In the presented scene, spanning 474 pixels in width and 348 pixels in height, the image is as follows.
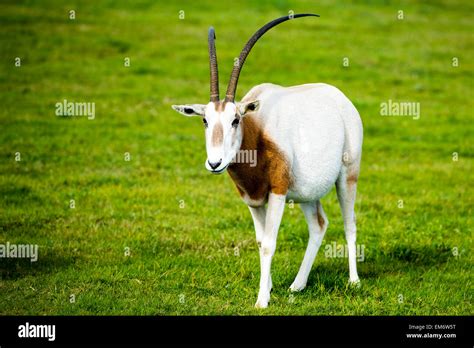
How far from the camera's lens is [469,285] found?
34.5 feet

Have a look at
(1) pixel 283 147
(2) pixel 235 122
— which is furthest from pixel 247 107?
(1) pixel 283 147

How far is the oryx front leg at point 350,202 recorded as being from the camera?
1024 cm

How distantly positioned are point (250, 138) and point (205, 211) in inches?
184

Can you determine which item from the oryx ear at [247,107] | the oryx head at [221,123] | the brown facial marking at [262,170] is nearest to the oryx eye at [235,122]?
the oryx head at [221,123]

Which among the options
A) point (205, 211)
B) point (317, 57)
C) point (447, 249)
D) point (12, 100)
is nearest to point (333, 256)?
point (447, 249)

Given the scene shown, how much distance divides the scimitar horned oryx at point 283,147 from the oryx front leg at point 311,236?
13 millimetres

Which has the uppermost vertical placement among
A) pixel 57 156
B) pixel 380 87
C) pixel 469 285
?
pixel 380 87

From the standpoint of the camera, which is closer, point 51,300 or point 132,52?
point 51,300

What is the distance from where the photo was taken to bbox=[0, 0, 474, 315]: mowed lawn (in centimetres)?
Result: 1005

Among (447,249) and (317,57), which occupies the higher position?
(317,57)

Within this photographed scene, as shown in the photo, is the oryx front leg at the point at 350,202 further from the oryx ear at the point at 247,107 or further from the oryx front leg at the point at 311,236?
the oryx ear at the point at 247,107

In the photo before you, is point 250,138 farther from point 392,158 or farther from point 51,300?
point 392,158

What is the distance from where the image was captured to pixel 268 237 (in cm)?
927

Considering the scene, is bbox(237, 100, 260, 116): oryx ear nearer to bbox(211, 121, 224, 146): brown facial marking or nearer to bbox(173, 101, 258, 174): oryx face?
bbox(173, 101, 258, 174): oryx face
